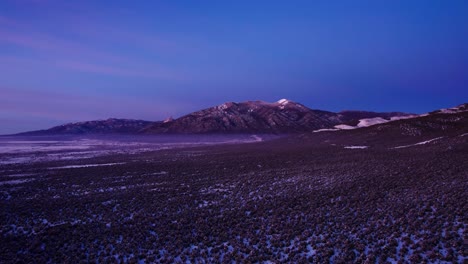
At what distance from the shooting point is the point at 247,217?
15.1 metres

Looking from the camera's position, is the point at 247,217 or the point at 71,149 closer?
the point at 247,217

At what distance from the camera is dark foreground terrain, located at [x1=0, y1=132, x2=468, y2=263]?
36.7ft

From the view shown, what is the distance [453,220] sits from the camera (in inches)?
502

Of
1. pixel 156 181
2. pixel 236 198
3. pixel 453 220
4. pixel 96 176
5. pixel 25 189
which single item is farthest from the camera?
pixel 96 176

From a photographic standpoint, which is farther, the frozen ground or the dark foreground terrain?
the frozen ground

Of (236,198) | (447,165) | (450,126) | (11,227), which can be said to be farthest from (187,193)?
(450,126)

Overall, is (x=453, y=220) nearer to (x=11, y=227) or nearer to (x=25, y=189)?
(x=11, y=227)

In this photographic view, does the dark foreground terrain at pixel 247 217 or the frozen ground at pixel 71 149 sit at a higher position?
the frozen ground at pixel 71 149

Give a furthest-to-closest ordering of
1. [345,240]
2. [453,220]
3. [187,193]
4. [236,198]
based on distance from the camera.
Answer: [187,193] → [236,198] → [453,220] → [345,240]

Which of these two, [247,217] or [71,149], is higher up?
[71,149]

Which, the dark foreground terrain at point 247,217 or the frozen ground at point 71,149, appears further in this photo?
the frozen ground at point 71,149

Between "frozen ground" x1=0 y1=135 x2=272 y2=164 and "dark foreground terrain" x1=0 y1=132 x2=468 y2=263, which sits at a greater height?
"frozen ground" x1=0 y1=135 x2=272 y2=164

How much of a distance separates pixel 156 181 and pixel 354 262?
18.1 meters

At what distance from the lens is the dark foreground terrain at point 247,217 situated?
11.2 m
